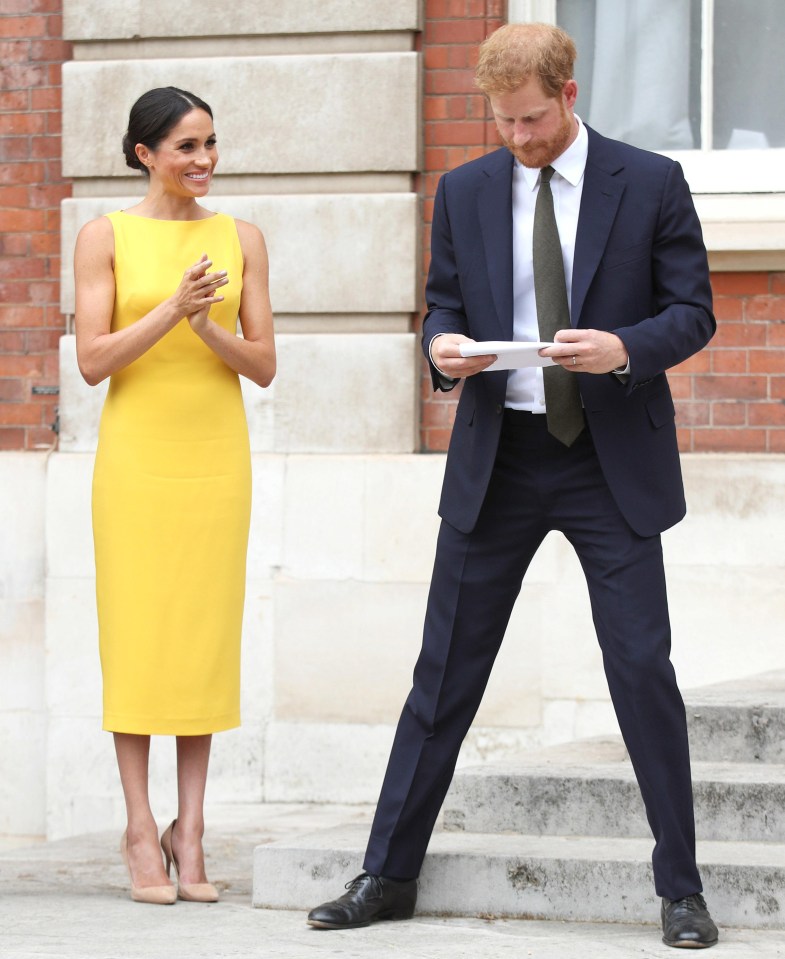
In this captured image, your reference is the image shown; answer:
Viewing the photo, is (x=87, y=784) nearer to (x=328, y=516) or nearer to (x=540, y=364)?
(x=328, y=516)

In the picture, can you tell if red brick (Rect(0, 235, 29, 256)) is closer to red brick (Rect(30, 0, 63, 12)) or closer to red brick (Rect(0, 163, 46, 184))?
red brick (Rect(0, 163, 46, 184))

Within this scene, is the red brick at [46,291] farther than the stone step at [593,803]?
Yes

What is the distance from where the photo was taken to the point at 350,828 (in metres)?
4.14

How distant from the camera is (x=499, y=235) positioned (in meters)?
3.45

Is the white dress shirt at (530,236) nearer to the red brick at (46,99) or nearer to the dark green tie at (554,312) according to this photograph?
the dark green tie at (554,312)

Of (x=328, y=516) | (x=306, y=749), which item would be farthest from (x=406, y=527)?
(x=306, y=749)

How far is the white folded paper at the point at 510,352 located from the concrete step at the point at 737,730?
1669 mm

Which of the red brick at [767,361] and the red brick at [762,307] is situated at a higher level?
the red brick at [762,307]

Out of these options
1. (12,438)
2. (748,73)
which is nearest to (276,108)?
(12,438)

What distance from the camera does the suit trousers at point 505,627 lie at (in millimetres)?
3348

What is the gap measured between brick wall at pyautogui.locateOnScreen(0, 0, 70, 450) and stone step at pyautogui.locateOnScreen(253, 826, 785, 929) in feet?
9.63

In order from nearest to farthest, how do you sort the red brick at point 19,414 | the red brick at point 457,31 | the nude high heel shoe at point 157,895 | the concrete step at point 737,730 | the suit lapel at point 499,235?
the suit lapel at point 499,235
the nude high heel shoe at point 157,895
the concrete step at point 737,730
the red brick at point 457,31
the red brick at point 19,414

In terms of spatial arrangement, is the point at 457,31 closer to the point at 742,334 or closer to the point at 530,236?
the point at 742,334

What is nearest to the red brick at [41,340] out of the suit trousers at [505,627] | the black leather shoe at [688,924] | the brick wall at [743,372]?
the brick wall at [743,372]
